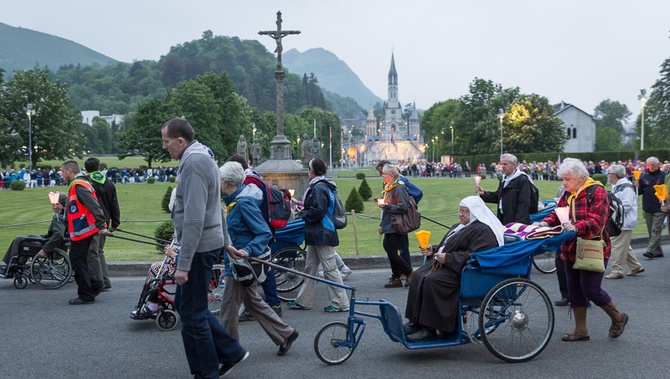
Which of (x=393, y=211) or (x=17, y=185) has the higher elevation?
(x=393, y=211)

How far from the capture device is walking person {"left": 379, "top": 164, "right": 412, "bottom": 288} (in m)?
10.4

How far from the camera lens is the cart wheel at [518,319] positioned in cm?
660

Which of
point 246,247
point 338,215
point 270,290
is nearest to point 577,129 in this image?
point 338,215

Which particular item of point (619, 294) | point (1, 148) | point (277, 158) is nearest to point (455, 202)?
point (277, 158)

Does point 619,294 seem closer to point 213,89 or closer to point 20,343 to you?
point 20,343

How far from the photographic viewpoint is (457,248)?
269 inches

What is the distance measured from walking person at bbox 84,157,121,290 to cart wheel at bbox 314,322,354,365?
199 inches

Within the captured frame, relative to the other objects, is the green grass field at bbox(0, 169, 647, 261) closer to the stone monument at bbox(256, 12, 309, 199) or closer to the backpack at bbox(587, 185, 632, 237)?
the stone monument at bbox(256, 12, 309, 199)

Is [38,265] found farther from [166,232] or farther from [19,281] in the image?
[166,232]

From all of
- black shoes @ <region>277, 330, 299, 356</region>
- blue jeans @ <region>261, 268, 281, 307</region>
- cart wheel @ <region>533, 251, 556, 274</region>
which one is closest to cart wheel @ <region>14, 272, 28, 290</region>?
blue jeans @ <region>261, 268, 281, 307</region>

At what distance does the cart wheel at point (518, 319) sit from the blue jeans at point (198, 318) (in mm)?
2652

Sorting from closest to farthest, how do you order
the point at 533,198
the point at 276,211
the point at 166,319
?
the point at 166,319, the point at 276,211, the point at 533,198

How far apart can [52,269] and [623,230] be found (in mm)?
9669

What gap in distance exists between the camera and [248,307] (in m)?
6.77
